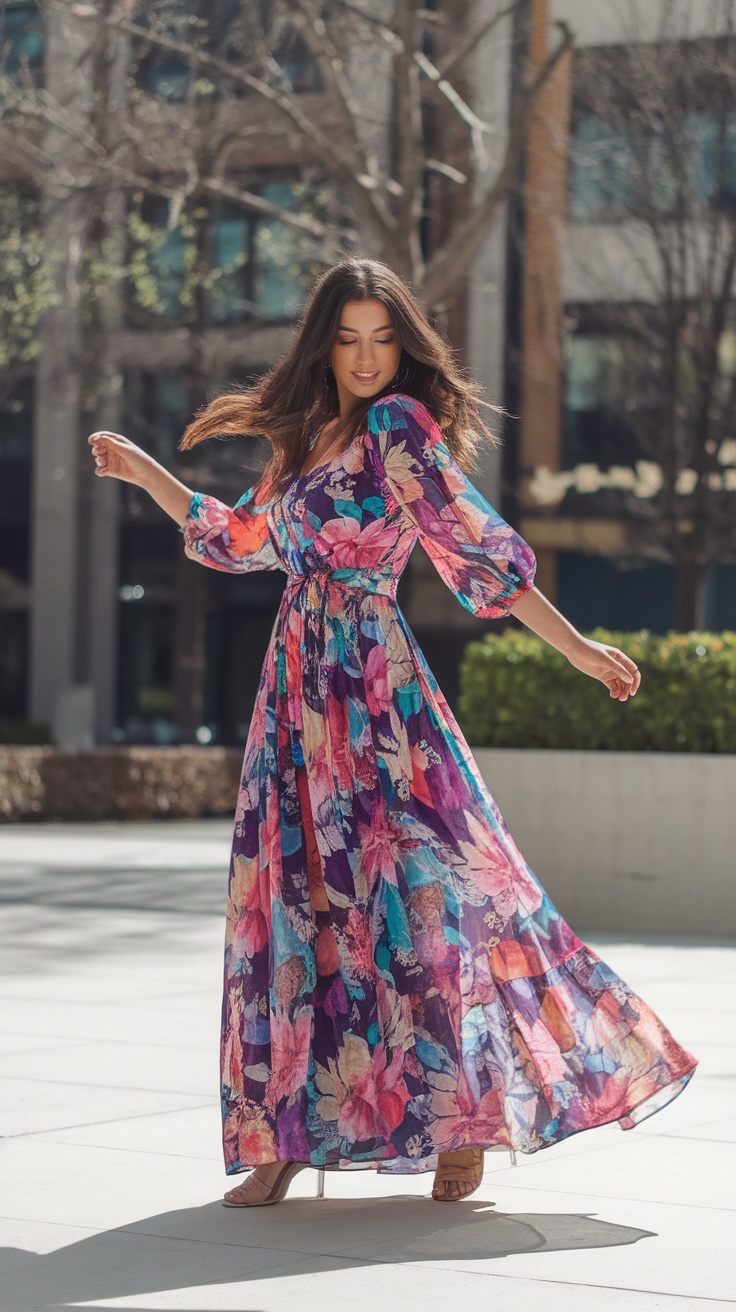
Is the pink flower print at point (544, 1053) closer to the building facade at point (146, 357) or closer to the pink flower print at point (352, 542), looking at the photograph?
the pink flower print at point (352, 542)

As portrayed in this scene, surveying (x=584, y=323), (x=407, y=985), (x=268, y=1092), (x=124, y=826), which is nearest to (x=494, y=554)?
(x=407, y=985)

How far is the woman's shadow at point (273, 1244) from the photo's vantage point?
343 cm

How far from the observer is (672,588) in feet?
87.9

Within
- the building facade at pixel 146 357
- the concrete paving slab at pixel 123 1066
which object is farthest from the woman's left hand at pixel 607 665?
the building facade at pixel 146 357

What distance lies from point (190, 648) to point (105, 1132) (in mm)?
19774

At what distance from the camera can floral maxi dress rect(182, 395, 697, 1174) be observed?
12.9ft

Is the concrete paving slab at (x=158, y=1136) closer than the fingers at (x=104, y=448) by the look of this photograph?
No

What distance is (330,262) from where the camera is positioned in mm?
15680

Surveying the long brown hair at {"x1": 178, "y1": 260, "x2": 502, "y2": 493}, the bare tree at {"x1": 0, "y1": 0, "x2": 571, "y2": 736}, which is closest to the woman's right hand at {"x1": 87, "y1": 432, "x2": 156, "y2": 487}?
the long brown hair at {"x1": 178, "y1": 260, "x2": 502, "y2": 493}

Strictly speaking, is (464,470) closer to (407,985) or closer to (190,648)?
(407,985)

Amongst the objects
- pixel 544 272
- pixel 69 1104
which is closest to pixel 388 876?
pixel 69 1104

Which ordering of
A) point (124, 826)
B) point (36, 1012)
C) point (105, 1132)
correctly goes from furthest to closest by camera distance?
point (124, 826)
point (36, 1012)
point (105, 1132)

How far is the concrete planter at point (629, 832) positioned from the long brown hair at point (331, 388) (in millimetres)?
5657

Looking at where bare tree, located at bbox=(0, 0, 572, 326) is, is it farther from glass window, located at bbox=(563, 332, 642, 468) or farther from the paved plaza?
the paved plaza
